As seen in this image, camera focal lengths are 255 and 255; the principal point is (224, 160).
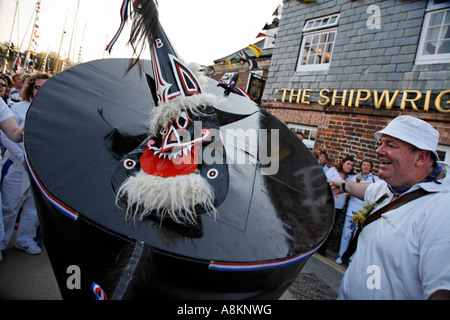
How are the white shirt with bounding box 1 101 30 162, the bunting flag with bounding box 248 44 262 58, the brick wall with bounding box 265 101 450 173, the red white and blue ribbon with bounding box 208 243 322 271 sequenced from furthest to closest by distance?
the bunting flag with bounding box 248 44 262 58, the brick wall with bounding box 265 101 450 173, the white shirt with bounding box 1 101 30 162, the red white and blue ribbon with bounding box 208 243 322 271

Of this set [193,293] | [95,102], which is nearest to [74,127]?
[95,102]

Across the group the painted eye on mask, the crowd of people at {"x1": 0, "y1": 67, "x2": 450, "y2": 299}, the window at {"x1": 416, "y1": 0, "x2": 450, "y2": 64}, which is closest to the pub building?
the window at {"x1": 416, "y1": 0, "x2": 450, "y2": 64}

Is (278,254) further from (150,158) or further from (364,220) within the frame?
(364,220)

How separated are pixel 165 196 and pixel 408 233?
125 centimetres

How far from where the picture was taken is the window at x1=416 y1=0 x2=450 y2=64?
5.05m

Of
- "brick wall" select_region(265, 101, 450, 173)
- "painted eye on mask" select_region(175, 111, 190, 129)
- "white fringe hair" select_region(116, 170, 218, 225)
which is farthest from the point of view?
"brick wall" select_region(265, 101, 450, 173)

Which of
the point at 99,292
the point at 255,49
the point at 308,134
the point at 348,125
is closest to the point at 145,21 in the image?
the point at 99,292

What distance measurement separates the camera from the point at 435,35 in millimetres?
5160

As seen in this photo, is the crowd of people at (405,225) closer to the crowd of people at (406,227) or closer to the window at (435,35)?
the crowd of people at (406,227)

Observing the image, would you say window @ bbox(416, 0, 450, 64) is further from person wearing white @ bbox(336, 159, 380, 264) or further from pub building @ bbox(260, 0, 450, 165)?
person wearing white @ bbox(336, 159, 380, 264)

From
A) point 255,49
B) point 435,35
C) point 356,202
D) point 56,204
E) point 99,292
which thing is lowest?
point 356,202

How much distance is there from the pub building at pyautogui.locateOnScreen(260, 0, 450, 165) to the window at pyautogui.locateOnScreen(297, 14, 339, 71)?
0.08 feet

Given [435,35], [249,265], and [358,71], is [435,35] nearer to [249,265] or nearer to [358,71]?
[358,71]

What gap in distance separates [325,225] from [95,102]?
187cm
